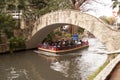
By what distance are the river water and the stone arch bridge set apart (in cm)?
229

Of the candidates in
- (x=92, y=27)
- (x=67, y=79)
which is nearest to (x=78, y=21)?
(x=92, y=27)

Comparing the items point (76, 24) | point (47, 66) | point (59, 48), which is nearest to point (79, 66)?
point (47, 66)

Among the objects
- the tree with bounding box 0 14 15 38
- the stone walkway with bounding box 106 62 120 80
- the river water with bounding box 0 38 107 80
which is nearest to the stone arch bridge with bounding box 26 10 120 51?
the river water with bounding box 0 38 107 80

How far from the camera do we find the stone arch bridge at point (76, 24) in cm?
1948

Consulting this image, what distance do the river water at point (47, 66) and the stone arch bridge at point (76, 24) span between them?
7.52ft

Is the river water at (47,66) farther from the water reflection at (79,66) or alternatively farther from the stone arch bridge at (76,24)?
the stone arch bridge at (76,24)

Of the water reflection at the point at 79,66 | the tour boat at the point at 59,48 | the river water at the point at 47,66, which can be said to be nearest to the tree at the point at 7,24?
the river water at the point at 47,66

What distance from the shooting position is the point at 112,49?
19.5 meters

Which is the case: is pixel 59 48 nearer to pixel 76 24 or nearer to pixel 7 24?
pixel 76 24

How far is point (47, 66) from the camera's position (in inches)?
850

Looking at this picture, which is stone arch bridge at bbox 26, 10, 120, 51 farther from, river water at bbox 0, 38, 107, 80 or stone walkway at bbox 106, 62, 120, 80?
stone walkway at bbox 106, 62, 120, 80

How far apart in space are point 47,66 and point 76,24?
4.38 m

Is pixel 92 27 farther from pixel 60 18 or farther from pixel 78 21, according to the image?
pixel 60 18

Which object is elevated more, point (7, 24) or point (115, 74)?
point (7, 24)
